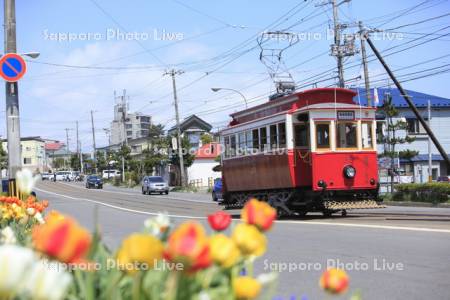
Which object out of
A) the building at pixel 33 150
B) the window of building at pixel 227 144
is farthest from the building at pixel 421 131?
the building at pixel 33 150

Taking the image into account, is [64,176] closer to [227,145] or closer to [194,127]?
[194,127]

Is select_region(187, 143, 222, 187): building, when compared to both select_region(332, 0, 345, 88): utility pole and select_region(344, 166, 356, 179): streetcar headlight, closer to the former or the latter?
select_region(332, 0, 345, 88): utility pole

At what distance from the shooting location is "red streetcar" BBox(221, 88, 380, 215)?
1730 centimetres

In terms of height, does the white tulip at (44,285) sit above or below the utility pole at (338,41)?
below

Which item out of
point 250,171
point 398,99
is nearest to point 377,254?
point 250,171

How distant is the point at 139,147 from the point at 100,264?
353 feet

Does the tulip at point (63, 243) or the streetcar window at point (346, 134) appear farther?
the streetcar window at point (346, 134)

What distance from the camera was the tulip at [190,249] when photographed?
1.48 meters

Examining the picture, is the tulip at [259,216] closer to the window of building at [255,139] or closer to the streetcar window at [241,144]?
the window of building at [255,139]

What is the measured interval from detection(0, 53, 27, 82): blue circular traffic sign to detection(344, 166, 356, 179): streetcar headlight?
34.5ft

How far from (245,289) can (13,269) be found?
749 mm

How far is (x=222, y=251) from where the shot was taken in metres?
1.71

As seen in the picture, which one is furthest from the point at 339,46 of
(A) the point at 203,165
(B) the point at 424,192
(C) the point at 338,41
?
(A) the point at 203,165

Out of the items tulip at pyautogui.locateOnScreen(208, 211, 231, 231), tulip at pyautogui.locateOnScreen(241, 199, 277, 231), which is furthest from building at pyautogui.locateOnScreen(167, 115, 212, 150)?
tulip at pyautogui.locateOnScreen(241, 199, 277, 231)
